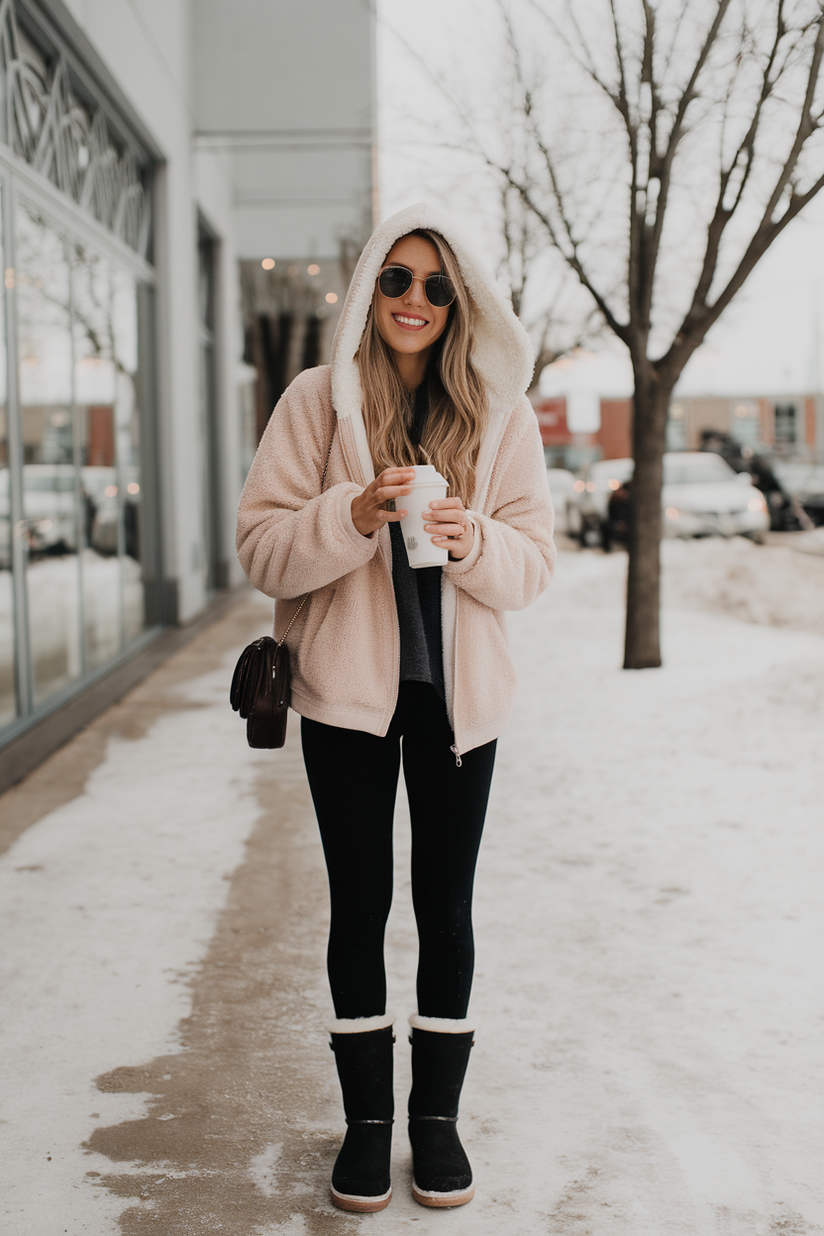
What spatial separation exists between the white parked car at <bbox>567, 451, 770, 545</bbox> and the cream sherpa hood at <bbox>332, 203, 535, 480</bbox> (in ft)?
51.6

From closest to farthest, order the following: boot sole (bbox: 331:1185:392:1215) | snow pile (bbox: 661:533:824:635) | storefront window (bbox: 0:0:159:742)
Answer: boot sole (bbox: 331:1185:392:1215), storefront window (bbox: 0:0:159:742), snow pile (bbox: 661:533:824:635)

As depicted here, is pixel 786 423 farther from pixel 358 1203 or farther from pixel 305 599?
pixel 358 1203

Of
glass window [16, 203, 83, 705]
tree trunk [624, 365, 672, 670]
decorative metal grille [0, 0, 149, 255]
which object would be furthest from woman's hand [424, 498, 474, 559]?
tree trunk [624, 365, 672, 670]

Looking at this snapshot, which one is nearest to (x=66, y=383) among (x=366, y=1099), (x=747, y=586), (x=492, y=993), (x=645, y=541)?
(x=645, y=541)

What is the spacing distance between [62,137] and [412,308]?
624 centimetres

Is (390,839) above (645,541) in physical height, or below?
below

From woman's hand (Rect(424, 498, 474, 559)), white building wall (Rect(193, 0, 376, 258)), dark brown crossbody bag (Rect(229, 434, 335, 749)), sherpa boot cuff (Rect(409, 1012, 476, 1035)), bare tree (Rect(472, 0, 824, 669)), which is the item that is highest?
white building wall (Rect(193, 0, 376, 258))

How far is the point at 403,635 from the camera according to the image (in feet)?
7.77

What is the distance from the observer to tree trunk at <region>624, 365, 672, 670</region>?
26.3 ft

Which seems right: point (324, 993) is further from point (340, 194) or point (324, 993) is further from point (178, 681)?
point (340, 194)

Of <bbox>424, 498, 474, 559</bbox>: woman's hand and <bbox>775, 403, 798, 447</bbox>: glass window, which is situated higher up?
<bbox>775, 403, 798, 447</bbox>: glass window

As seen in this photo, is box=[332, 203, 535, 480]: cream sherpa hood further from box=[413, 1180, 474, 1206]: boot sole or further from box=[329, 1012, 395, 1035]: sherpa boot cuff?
box=[413, 1180, 474, 1206]: boot sole

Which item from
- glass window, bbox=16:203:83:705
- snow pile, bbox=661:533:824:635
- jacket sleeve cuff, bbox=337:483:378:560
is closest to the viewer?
jacket sleeve cuff, bbox=337:483:378:560

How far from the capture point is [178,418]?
1123 cm
